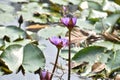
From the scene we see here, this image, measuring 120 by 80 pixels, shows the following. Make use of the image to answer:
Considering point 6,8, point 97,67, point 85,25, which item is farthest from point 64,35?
point 6,8

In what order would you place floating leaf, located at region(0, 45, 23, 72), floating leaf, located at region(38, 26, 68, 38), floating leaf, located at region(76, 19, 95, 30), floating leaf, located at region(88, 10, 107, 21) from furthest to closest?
1. floating leaf, located at region(88, 10, 107, 21)
2. floating leaf, located at region(76, 19, 95, 30)
3. floating leaf, located at region(38, 26, 68, 38)
4. floating leaf, located at region(0, 45, 23, 72)

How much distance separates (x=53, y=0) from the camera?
196cm

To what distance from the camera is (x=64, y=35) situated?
57.4 inches

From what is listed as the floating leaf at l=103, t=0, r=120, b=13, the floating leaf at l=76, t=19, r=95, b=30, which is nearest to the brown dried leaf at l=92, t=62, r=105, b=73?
the floating leaf at l=76, t=19, r=95, b=30

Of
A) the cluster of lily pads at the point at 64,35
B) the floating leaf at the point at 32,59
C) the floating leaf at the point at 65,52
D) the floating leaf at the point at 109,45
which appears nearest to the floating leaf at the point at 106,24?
the cluster of lily pads at the point at 64,35

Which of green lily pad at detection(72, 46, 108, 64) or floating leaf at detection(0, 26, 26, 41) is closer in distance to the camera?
green lily pad at detection(72, 46, 108, 64)

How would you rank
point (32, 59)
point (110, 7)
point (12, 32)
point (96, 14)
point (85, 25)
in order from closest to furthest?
point (32, 59)
point (12, 32)
point (85, 25)
point (96, 14)
point (110, 7)

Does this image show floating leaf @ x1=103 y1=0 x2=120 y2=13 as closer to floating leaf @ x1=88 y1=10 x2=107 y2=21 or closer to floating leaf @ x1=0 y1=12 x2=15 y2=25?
floating leaf @ x1=88 y1=10 x2=107 y2=21

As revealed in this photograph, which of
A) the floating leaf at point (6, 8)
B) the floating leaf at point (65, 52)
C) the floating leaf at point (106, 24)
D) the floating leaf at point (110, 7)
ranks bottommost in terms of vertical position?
the floating leaf at point (6, 8)

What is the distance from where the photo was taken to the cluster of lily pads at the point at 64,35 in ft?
3.67

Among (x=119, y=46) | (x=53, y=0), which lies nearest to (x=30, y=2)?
(x=53, y=0)

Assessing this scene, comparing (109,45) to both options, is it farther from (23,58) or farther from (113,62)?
(23,58)

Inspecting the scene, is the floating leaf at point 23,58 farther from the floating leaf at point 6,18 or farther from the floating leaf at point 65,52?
the floating leaf at point 6,18

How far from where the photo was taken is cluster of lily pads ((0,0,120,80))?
1.12 meters
